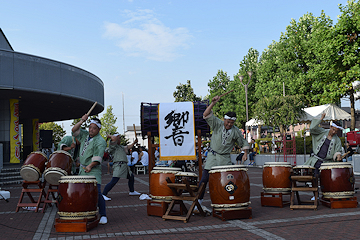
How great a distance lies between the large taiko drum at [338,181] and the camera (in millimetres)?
7059

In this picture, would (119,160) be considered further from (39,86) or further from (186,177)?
(39,86)

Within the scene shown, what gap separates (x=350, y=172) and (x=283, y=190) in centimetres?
144

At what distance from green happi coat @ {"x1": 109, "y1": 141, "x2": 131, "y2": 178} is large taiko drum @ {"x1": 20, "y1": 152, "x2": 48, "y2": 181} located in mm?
2084

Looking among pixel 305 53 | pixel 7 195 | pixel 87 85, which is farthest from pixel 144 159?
pixel 305 53

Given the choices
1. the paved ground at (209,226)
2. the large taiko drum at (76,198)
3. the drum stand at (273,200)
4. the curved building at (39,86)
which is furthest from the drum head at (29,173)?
the curved building at (39,86)

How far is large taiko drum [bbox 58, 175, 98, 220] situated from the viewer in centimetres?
560

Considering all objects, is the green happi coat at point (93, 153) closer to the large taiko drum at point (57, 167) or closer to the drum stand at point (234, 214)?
the large taiko drum at point (57, 167)

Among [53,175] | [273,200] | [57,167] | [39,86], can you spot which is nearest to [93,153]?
[57,167]

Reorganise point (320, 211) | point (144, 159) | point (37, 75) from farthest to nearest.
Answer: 1. point (144, 159)
2. point (37, 75)
3. point (320, 211)

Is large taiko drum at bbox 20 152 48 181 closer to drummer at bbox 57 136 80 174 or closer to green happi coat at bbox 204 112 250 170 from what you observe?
drummer at bbox 57 136 80 174

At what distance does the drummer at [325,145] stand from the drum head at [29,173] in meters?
6.42

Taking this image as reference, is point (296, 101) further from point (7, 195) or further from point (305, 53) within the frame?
point (7, 195)

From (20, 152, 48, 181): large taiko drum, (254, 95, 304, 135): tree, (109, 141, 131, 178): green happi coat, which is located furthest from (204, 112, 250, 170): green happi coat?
(254, 95, 304, 135): tree

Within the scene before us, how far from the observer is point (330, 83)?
87.2 feet
